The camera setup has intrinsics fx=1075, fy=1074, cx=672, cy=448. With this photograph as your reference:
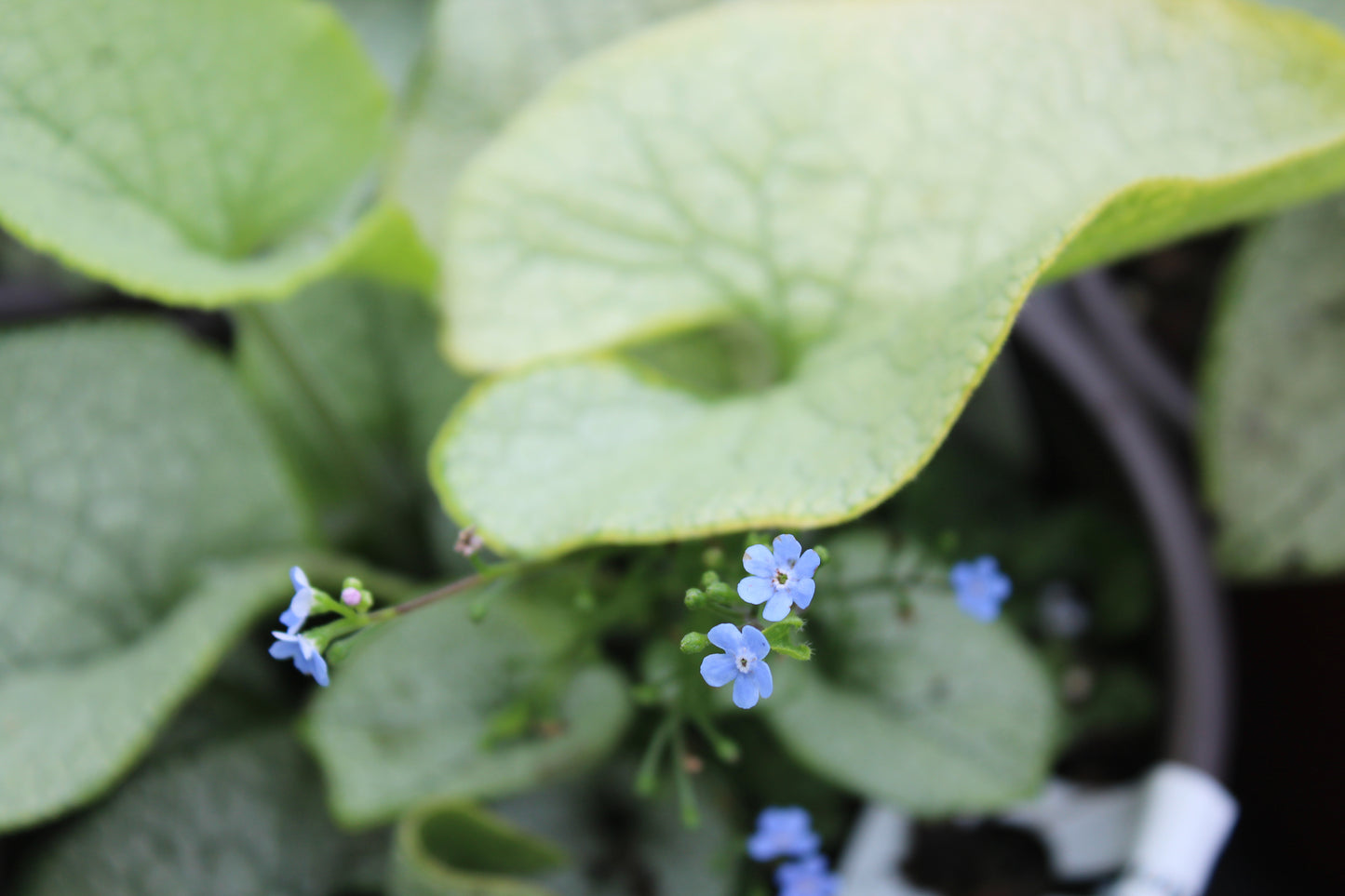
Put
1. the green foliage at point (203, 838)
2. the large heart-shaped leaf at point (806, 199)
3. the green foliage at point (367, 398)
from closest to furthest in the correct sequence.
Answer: the large heart-shaped leaf at point (806, 199)
the green foliage at point (203, 838)
the green foliage at point (367, 398)

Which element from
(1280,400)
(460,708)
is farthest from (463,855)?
(1280,400)

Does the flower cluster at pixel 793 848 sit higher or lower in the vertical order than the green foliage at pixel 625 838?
higher

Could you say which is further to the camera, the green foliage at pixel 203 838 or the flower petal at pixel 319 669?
the green foliage at pixel 203 838

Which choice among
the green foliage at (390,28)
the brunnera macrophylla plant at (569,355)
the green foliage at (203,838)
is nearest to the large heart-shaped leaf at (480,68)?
the brunnera macrophylla plant at (569,355)

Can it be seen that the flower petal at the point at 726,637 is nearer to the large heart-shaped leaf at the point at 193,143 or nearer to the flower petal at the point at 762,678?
the flower petal at the point at 762,678

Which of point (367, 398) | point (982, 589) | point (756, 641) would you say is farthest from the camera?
point (367, 398)

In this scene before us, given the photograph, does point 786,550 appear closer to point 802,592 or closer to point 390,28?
point 802,592

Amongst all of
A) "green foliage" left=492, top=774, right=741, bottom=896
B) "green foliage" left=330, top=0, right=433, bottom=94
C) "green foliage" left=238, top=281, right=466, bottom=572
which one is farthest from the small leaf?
"green foliage" left=330, top=0, right=433, bottom=94
